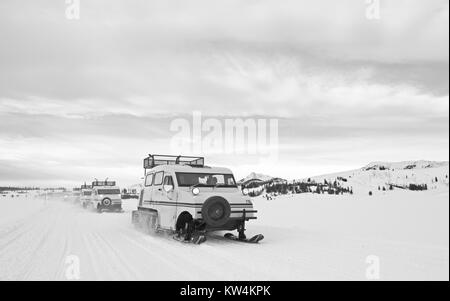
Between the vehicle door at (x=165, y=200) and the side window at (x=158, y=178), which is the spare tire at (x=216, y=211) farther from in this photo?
the side window at (x=158, y=178)

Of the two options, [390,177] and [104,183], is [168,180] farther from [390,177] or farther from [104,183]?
[390,177]

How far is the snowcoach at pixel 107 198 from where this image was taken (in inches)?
1147

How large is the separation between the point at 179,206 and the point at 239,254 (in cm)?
317

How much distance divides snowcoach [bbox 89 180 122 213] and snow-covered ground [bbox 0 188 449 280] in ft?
46.7

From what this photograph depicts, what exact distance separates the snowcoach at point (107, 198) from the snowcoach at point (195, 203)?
15299 millimetres

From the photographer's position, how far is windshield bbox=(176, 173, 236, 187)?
41.0 feet

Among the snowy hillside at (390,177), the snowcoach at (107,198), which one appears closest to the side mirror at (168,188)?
the snowcoach at (107,198)

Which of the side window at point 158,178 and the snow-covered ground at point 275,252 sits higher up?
the side window at point 158,178

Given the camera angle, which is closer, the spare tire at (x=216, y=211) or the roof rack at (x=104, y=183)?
the spare tire at (x=216, y=211)

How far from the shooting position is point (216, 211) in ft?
36.8

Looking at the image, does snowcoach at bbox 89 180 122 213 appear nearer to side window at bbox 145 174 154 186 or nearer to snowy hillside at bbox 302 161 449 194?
side window at bbox 145 174 154 186
